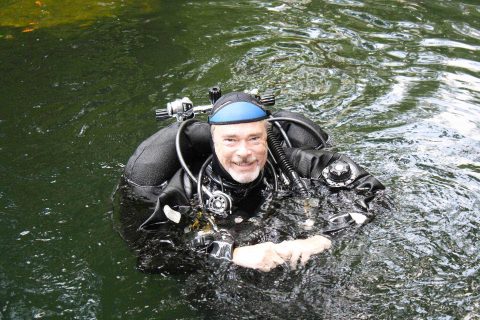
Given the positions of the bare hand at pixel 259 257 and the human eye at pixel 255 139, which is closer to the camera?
the bare hand at pixel 259 257

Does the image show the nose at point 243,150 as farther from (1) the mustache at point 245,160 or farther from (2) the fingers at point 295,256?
(2) the fingers at point 295,256

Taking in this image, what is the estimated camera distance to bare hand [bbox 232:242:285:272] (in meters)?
3.68

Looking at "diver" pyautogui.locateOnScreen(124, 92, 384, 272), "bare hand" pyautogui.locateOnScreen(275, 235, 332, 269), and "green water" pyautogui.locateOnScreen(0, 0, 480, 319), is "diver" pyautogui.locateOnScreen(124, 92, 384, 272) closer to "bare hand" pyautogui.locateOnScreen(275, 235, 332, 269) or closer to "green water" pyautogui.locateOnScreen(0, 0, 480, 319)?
"bare hand" pyautogui.locateOnScreen(275, 235, 332, 269)

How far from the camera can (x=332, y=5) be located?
10180 millimetres

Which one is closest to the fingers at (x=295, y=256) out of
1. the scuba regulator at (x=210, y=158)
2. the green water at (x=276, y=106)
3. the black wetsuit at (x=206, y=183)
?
the green water at (x=276, y=106)

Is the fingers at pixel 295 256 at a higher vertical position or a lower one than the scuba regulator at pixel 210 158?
Answer: lower

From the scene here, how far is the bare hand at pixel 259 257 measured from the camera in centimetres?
368

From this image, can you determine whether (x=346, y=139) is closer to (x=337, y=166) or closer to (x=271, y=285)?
(x=337, y=166)

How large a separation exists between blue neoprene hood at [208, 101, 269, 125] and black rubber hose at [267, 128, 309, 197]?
347 mm

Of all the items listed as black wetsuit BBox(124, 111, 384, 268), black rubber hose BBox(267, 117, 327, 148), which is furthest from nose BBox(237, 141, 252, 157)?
black rubber hose BBox(267, 117, 327, 148)

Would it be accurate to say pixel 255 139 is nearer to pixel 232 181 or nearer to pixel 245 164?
pixel 245 164

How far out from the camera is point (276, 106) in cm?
687

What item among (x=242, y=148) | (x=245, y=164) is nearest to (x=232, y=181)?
(x=245, y=164)

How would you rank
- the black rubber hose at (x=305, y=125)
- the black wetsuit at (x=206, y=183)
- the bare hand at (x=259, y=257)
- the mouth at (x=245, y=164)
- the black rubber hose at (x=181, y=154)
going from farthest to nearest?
the black rubber hose at (x=305, y=125), the black rubber hose at (x=181, y=154), the mouth at (x=245, y=164), the black wetsuit at (x=206, y=183), the bare hand at (x=259, y=257)
